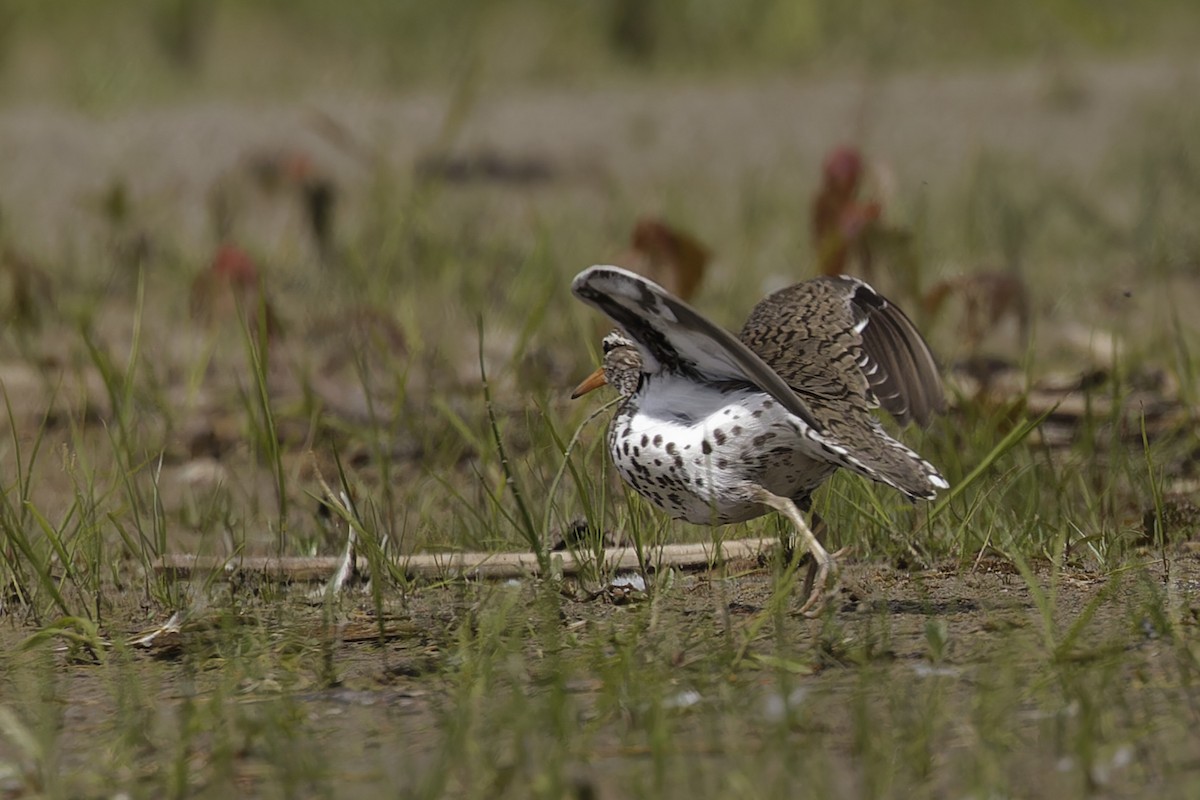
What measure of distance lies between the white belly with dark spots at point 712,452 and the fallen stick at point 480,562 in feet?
0.70

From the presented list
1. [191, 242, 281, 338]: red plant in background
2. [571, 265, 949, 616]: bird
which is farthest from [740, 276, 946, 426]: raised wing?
[191, 242, 281, 338]: red plant in background

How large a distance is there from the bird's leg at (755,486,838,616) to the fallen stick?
31 cm

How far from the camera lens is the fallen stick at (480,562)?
11.5 feet

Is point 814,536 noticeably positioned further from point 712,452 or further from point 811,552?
point 712,452

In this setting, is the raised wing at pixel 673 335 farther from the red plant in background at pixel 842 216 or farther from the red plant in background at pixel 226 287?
the red plant in background at pixel 226 287

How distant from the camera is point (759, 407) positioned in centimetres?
316

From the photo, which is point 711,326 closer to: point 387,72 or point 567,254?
point 567,254

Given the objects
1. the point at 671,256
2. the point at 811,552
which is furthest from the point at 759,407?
the point at 671,256

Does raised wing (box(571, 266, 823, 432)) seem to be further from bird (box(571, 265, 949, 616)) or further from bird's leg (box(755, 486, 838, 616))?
bird's leg (box(755, 486, 838, 616))

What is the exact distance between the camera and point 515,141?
28.6 ft

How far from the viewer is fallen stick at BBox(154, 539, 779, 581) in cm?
349

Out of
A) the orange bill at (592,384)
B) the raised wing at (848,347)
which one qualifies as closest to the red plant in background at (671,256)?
the orange bill at (592,384)

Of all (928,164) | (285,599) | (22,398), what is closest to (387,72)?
(928,164)

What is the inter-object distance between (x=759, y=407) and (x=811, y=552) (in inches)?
11.6
